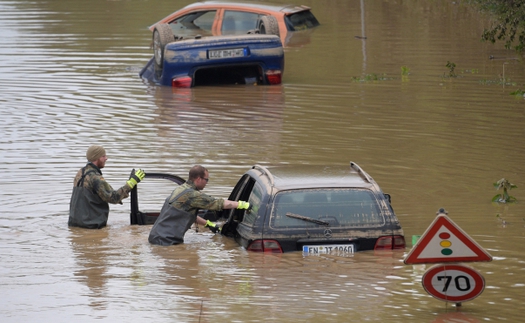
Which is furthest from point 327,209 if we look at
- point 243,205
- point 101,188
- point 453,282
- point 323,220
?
point 101,188

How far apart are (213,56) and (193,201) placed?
33.2 ft

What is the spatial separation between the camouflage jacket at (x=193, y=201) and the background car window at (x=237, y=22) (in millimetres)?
16544

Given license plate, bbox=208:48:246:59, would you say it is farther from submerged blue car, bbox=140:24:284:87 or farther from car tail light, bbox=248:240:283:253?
car tail light, bbox=248:240:283:253

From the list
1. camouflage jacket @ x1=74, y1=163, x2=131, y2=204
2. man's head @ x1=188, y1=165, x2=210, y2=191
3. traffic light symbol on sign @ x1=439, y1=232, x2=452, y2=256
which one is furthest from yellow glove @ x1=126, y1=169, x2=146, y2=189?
traffic light symbol on sign @ x1=439, y1=232, x2=452, y2=256

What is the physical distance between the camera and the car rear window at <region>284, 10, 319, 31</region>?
29203 mm

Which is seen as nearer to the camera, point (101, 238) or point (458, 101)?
point (101, 238)

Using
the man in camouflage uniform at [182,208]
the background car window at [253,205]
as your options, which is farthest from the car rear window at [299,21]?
the background car window at [253,205]

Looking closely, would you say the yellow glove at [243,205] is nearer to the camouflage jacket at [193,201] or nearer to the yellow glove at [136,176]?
the camouflage jacket at [193,201]

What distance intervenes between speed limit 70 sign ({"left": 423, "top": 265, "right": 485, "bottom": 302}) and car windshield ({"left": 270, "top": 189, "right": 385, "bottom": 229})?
1.66m

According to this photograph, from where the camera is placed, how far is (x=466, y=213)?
1155cm

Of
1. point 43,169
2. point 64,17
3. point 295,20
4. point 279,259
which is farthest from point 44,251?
point 64,17

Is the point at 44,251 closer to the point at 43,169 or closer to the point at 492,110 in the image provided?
the point at 43,169

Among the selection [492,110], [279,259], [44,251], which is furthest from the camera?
[492,110]

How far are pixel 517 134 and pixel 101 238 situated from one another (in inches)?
299
